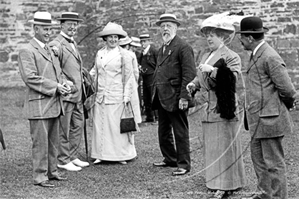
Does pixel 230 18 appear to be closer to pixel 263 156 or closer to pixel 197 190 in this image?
pixel 263 156

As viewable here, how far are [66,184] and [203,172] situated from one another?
1755mm

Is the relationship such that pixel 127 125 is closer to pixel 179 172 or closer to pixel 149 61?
pixel 179 172

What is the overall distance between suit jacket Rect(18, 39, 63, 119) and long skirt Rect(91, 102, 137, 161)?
1.40 meters

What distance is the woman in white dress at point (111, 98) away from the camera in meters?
7.46

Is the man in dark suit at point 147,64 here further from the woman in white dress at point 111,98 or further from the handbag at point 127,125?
the handbag at point 127,125

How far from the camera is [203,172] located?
6.86 meters

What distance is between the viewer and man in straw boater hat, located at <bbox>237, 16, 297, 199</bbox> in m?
5.02

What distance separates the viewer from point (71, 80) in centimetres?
719

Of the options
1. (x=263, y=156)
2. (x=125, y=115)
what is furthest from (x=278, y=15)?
(x=263, y=156)

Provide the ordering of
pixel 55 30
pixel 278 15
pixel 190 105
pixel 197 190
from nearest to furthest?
1. pixel 197 190
2. pixel 190 105
3. pixel 278 15
4. pixel 55 30

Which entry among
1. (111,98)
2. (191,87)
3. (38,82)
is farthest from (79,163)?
(191,87)

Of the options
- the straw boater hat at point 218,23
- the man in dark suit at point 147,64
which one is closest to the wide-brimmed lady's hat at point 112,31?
the straw boater hat at point 218,23

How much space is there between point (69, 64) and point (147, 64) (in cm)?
444

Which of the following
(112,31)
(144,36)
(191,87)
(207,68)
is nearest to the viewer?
(207,68)
